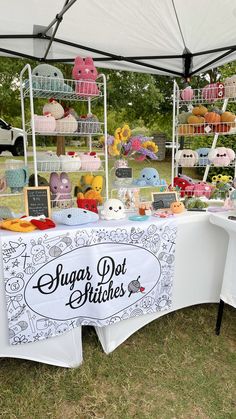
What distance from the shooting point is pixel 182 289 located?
6.34 feet

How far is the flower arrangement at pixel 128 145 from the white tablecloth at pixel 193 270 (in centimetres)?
45

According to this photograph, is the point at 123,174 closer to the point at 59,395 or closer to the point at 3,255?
the point at 3,255

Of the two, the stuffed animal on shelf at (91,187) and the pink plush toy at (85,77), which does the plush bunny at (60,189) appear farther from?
the pink plush toy at (85,77)

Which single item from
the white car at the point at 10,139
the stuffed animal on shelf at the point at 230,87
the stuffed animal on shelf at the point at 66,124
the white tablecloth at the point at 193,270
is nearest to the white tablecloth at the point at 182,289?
the white tablecloth at the point at 193,270

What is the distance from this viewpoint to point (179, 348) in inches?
72.0

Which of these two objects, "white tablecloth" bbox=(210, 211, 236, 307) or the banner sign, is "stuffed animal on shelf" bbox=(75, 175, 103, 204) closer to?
the banner sign

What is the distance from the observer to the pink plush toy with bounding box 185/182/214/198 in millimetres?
2266

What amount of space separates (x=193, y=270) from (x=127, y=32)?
1797 millimetres

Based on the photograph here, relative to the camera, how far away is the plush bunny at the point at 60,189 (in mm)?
1952

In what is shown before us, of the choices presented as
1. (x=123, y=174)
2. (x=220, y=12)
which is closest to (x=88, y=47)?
(x=220, y=12)

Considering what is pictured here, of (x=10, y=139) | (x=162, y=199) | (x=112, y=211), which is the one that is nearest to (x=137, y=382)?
(x=112, y=211)

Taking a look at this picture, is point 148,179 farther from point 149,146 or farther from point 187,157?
point 187,157

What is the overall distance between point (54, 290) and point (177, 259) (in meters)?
0.71

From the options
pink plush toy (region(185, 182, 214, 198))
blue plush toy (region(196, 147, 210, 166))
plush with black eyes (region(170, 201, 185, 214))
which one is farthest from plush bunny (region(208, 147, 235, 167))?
plush with black eyes (region(170, 201, 185, 214))
